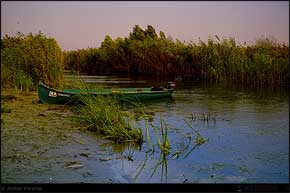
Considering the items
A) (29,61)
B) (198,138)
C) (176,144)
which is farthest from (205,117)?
(29,61)

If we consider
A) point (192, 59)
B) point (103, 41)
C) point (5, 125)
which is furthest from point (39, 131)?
point (192, 59)

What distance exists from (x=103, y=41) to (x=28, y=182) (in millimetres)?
1170

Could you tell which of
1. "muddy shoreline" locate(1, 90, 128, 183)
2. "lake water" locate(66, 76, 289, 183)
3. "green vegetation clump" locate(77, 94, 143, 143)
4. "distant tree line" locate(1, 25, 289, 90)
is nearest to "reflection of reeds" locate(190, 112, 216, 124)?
"lake water" locate(66, 76, 289, 183)

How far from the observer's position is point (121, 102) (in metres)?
4.27

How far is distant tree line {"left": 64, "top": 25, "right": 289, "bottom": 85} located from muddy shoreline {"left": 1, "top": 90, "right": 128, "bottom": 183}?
508 millimetres

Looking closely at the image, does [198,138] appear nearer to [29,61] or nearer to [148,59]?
[148,59]

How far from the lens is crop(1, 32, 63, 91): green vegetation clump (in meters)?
2.48

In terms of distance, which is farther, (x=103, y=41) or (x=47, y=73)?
(x=47, y=73)

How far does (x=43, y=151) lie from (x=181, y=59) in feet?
4.68

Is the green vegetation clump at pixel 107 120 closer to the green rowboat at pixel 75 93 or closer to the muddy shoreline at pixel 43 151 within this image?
the green rowboat at pixel 75 93

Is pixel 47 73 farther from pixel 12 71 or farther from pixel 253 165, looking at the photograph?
pixel 253 165

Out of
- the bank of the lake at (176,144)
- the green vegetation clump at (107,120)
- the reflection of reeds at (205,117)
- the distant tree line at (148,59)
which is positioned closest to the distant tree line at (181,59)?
the distant tree line at (148,59)

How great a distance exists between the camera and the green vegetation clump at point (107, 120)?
3.38 metres

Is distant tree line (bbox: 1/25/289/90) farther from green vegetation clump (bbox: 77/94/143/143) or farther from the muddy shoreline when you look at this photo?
green vegetation clump (bbox: 77/94/143/143)
